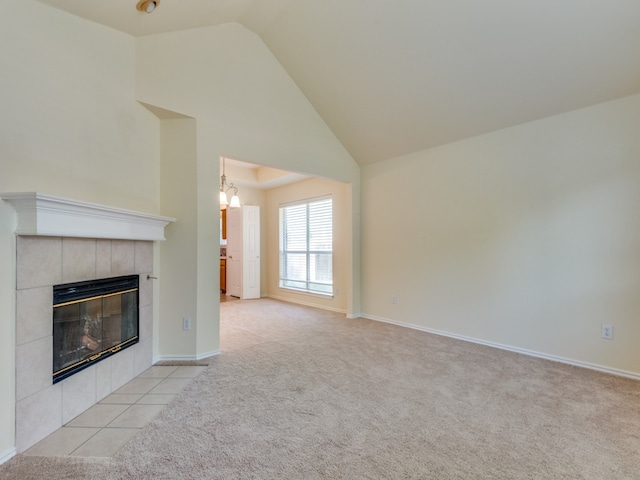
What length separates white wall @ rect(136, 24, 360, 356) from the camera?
275 centimetres

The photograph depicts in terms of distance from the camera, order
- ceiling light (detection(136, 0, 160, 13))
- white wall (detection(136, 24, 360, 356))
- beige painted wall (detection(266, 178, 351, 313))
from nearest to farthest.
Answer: ceiling light (detection(136, 0, 160, 13)) → white wall (detection(136, 24, 360, 356)) → beige painted wall (detection(266, 178, 351, 313))

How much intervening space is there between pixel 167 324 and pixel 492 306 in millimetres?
3437

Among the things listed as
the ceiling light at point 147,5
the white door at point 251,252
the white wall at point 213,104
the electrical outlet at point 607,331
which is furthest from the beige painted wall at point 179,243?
the electrical outlet at point 607,331

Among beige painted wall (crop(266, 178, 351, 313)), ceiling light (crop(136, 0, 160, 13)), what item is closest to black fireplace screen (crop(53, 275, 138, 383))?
ceiling light (crop(136, 0, 160, 13))

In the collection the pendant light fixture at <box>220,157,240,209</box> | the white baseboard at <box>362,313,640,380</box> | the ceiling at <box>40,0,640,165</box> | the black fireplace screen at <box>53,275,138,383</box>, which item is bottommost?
the white baseboard at <box>362,313,640,380</box>

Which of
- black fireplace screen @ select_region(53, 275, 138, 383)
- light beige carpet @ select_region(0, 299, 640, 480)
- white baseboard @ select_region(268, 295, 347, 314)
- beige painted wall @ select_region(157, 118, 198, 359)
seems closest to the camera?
light beige carpet @ select_region(0, 299, 640, 480)

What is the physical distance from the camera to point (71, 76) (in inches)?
80.5

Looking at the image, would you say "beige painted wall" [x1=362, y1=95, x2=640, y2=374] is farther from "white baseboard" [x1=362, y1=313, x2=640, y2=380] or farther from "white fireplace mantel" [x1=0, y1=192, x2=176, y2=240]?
"white fireplace mantel" [x1=0, y1=192, x2=176, y2=240]

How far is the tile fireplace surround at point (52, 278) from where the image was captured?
5.35ft

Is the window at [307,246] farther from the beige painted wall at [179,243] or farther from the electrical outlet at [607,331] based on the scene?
the electrical outlet at [607,331]

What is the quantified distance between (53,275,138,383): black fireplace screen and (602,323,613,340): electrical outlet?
4.12 m

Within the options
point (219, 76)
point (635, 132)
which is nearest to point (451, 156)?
point (635, 132)

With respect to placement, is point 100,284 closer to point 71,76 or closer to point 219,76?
point 71,76

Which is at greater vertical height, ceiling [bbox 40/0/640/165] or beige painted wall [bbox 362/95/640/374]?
ceiling [bbox 40/0/640/165]
